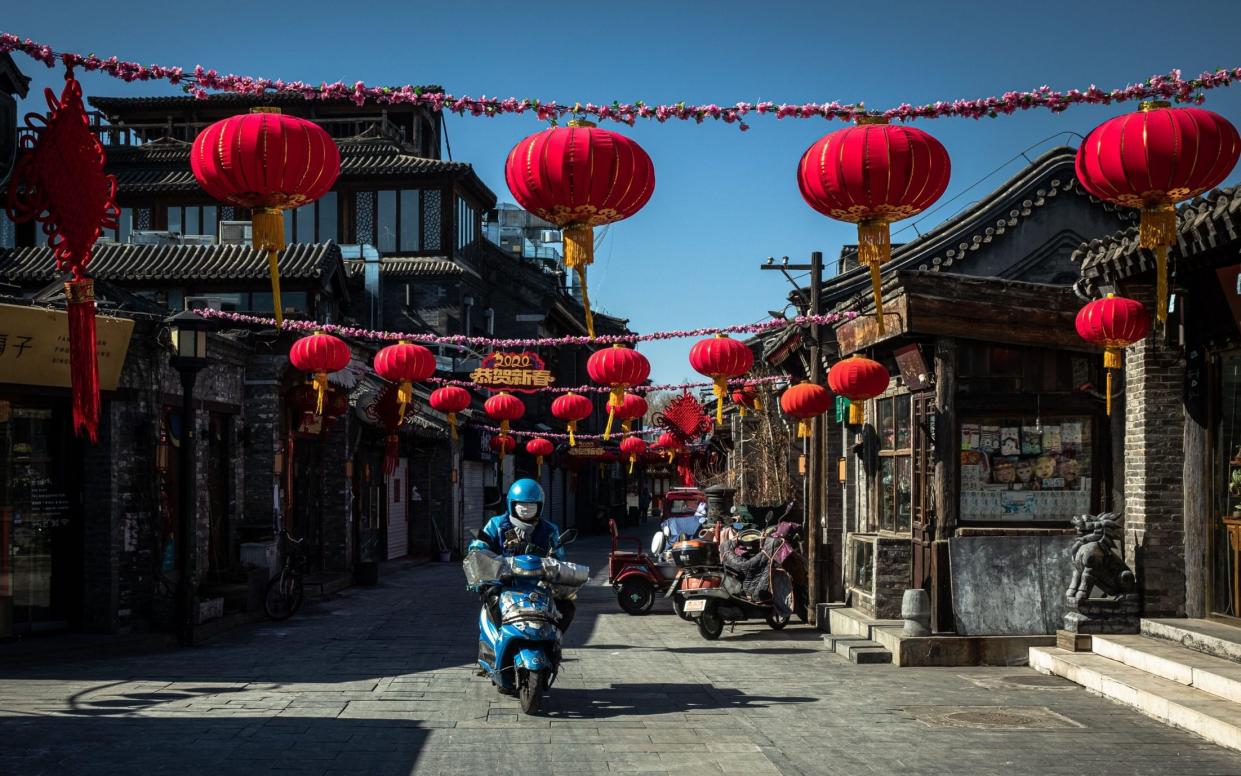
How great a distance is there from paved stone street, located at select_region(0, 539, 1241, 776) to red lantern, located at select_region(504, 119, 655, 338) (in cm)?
390

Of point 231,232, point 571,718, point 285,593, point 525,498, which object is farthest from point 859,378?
point 231,232

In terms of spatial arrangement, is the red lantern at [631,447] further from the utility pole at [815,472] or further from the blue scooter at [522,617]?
the blue scooter at [522,617]

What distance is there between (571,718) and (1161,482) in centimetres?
695

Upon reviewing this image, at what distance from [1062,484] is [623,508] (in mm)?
46581

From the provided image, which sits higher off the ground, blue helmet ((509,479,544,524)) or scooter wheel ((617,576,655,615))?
blue helmet ((509,479,544,524))

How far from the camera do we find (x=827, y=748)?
9.53 meters

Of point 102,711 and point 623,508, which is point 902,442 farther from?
point 623,508

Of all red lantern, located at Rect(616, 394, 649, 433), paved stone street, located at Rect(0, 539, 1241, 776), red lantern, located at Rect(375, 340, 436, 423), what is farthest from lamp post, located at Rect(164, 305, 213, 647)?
red lantern, located at Rect(616, 394, 649, 433)

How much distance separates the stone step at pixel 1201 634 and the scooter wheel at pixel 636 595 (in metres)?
9.14

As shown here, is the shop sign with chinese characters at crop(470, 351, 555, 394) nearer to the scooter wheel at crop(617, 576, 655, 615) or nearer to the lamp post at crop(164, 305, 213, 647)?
the scooter wheel at crop(617, 576, 655, 615)

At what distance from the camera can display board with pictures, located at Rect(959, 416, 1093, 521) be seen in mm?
14977

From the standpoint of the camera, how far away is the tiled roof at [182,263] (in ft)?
86.7

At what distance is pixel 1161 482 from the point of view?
13156 millimetres

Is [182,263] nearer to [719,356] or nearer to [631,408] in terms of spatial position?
[631,408]
